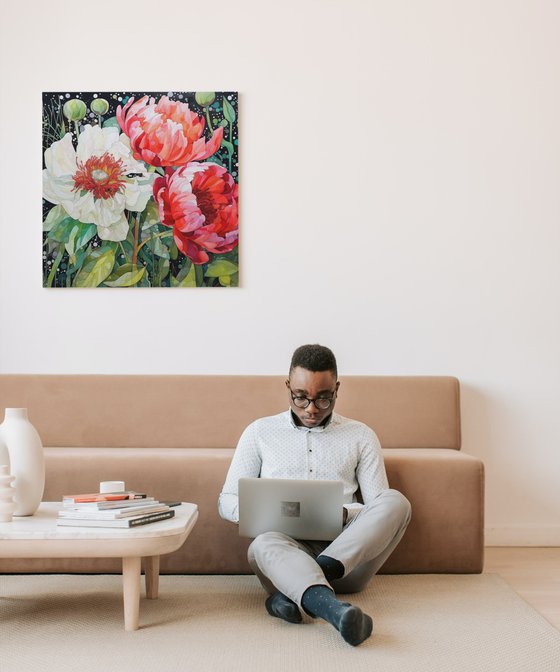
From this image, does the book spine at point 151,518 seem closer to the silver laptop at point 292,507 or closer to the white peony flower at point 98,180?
the silver laptop at point 292,507

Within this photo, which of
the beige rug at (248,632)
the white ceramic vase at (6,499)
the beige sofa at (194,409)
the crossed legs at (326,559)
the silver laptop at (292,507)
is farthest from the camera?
the beige sofa at (194,409)

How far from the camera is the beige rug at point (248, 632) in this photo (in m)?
2.21

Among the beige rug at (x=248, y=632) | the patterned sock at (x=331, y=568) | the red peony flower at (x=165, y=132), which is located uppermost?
the red peony flower at (x=165, y=132)

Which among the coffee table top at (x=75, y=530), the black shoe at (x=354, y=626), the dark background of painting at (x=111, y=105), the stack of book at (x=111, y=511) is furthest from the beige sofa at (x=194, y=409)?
the black shoe at (x=354, y=626)

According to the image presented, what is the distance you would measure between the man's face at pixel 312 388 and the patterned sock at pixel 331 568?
1.84ft

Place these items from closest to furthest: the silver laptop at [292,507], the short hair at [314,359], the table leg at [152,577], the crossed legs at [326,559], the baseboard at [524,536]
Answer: the crossed legs at [326,559]
the silver laptop at [292,507]
the table leg at [152,577]
the short hair at [314,359]
the baseboard at [524,536]

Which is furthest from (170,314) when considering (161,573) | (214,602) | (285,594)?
(285,594)

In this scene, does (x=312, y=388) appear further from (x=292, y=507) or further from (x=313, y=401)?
(x=292, y=507)

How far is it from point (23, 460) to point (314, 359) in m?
0.98

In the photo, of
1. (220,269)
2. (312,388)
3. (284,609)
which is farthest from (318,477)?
(220,269)

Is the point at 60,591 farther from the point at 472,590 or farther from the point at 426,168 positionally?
the point at 426,168

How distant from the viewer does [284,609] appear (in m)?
2.51

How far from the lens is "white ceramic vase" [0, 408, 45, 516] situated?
2586mm

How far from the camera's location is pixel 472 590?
2990 mm
